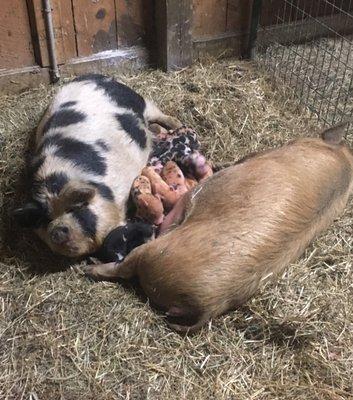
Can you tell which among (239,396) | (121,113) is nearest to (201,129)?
(121,113)

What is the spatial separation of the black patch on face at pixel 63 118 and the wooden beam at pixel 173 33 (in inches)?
60.1

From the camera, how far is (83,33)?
491cm

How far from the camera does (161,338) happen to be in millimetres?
2994

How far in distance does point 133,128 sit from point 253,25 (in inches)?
81.9

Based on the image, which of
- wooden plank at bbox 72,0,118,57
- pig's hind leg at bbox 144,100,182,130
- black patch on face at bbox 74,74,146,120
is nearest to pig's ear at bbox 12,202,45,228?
black patch on face at bbox 74,74,146,120

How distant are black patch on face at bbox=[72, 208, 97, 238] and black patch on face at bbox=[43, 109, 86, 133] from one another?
764mm

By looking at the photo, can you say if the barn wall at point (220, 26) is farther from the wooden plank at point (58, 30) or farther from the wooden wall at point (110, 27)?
the wooden plank at point (58, 30)

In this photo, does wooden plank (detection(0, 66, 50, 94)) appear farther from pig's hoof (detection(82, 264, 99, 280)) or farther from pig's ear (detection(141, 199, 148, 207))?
pig's hoof (detection(82, 264, 99, 280))

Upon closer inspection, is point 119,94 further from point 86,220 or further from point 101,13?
point 86,220

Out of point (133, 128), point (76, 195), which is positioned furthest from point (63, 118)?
point (76, 195)

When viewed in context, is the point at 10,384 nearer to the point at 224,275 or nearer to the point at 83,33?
the point at 224,275

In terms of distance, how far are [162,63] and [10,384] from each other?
3.37m

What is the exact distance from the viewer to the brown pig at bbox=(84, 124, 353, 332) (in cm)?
292

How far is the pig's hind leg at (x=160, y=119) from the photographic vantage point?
178 inches
